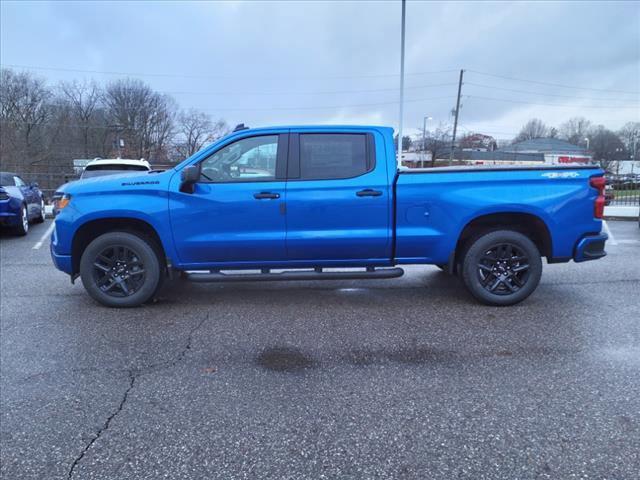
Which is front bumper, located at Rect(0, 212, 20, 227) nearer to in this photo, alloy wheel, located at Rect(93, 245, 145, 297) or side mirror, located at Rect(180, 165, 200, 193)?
alloy wheel, located at Rect(93, 245, 145, 297)

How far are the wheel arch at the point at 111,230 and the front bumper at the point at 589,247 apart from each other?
4614 millimetres

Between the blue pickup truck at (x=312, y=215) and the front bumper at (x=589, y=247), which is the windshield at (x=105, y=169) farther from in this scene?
the front bumper at (x=589, y=247)

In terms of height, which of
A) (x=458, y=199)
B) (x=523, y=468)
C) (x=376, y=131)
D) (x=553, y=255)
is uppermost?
(x=376, y=131)

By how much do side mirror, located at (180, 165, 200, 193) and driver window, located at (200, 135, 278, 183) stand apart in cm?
12

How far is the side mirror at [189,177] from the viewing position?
4582 mm

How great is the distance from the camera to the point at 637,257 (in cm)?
768

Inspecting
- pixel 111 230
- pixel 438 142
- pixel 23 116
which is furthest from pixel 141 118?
pixel 111 230

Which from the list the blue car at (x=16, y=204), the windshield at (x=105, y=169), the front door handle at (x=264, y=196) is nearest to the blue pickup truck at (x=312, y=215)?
the front door handle at (x=264, y=196)

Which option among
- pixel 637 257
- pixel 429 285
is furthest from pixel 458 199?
pixel 637 257

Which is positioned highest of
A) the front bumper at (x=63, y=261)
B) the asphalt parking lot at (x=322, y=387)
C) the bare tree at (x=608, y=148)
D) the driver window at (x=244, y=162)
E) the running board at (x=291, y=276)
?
the bare tree at (x=608, y=148)

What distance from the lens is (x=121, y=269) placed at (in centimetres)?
492

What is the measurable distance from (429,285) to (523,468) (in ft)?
12.2

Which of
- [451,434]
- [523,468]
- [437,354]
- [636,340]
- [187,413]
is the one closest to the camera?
[523,468]

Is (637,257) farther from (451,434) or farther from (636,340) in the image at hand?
(451,434)
